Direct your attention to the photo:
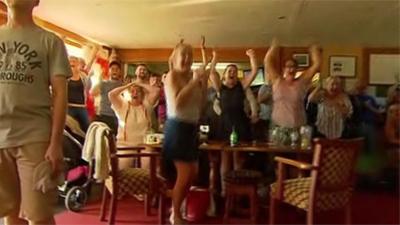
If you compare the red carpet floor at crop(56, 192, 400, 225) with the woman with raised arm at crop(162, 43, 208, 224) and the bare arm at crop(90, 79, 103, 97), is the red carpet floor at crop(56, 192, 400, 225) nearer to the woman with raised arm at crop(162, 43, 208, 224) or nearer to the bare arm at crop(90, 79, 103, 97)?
the woman with raised arm at crop(162, 43, 208, 224)

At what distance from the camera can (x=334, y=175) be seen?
1951 millimetres

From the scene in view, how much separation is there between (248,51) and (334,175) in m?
0.85

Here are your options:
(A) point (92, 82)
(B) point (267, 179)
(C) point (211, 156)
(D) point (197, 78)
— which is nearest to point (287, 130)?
(B) point (267, 179)

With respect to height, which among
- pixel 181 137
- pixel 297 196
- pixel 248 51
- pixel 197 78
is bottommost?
pixel 297 196

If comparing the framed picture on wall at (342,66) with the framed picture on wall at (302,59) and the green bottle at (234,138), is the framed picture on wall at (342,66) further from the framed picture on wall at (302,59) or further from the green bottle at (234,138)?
the green bottle at (234,138)

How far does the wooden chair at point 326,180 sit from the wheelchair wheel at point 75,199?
1284mm

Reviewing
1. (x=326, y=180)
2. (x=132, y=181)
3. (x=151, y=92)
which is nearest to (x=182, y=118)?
(x=132, y=181)

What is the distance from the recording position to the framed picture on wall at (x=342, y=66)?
2.05 meters

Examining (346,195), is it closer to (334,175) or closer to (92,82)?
(334,175)

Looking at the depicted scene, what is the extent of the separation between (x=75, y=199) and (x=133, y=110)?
0.65m

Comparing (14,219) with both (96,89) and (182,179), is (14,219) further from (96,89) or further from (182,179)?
(96,89)

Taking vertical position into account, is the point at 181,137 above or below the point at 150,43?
below

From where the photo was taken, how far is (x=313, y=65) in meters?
2.26

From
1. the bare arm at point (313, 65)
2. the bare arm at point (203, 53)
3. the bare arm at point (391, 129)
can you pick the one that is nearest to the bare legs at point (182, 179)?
the bare arm at point (203, 53)
